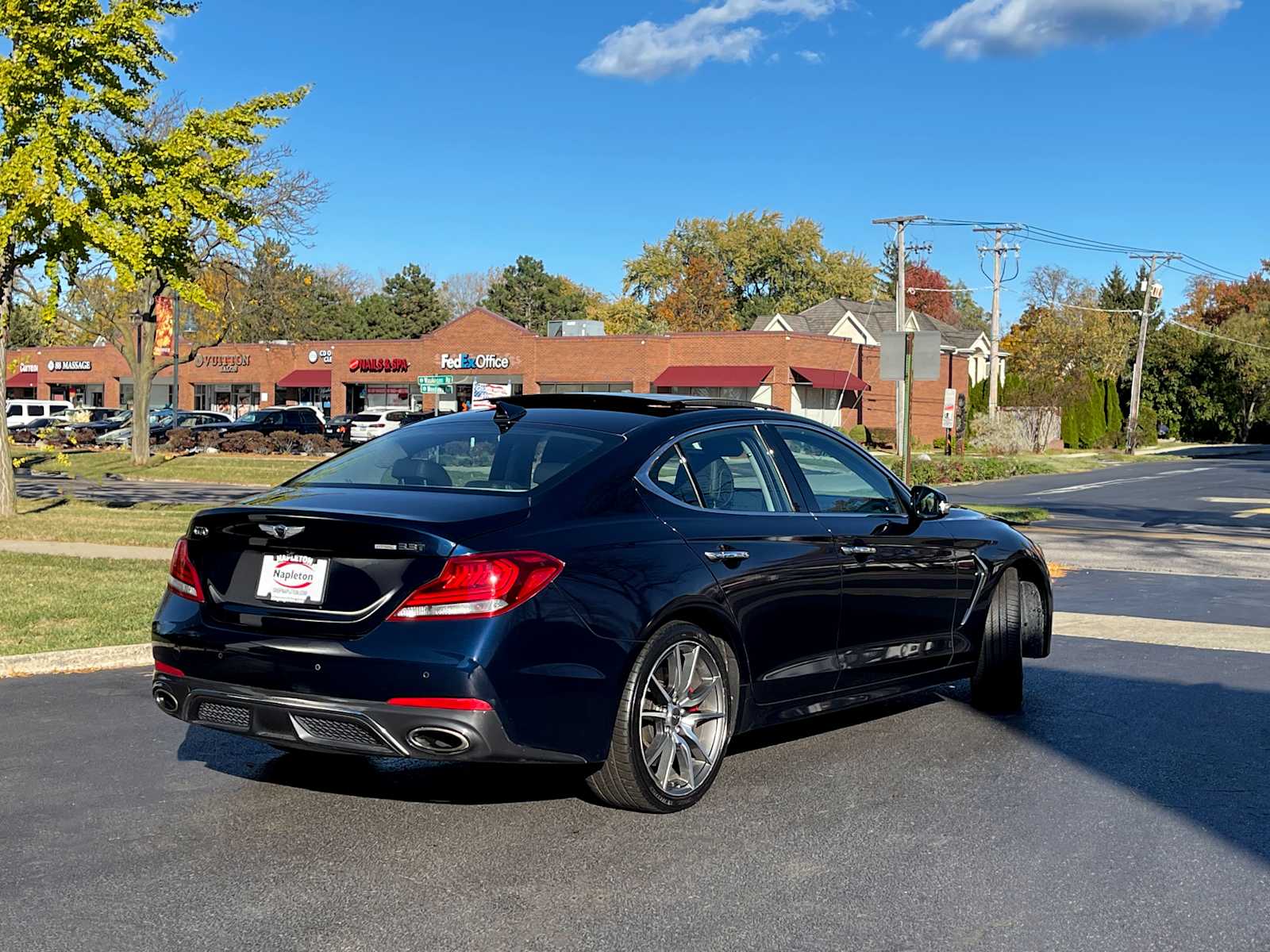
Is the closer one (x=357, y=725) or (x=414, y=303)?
(x=357, y=725)

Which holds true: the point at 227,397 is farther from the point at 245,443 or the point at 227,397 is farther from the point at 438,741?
the point at 438,741

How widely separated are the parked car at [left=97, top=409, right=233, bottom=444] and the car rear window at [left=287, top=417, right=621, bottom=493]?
147ft

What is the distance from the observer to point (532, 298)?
10331cm

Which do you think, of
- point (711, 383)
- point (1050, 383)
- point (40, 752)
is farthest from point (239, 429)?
point (40, 752)

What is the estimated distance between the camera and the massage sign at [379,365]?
70.7 metres

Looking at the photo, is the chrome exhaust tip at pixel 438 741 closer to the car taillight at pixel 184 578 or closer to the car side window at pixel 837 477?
the car taillight at pixel 184 578

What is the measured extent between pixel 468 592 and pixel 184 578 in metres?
1.36

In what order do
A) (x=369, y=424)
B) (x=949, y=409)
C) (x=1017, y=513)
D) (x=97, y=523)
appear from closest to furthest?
(x=97, y=523)
(x=1017, y=513)
(x=949, y=409)
(x=369, y=424)

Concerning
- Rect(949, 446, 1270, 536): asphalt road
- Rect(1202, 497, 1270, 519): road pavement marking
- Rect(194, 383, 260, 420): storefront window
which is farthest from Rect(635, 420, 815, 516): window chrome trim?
Rect(194, 383, 260, 420): storefront window

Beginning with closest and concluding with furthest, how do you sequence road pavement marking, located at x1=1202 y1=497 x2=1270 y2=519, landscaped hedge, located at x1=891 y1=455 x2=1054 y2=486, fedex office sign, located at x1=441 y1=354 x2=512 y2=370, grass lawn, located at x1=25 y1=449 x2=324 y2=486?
road pavement marking, located at x1=1202 y1=497 x2=1270 y2=519 → grass lawn, located at x1=25 y1=449 x2=324 y2=486 → landscaped hedge, located at x1=891 y1=455 x2=1054 y2=486 → fedex office sign, located at x1=441 y1=354 x2=512 y2=370

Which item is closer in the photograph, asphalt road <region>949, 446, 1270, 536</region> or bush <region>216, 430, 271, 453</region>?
asphalt road <region>949, 446, 1270, 536</region>

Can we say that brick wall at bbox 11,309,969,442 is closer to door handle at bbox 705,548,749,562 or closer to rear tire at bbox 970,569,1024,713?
rear tire at bbox 970,569,1024,713

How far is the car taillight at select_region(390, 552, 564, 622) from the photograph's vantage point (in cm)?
485

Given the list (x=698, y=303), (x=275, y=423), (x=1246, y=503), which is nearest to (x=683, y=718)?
(x=1246, y=503)
